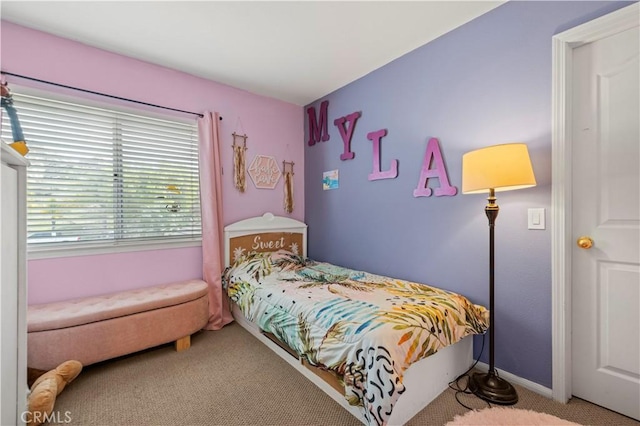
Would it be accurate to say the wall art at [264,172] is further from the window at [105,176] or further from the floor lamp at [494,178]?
the floor lamp at [494,178]

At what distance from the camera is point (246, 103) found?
302cm

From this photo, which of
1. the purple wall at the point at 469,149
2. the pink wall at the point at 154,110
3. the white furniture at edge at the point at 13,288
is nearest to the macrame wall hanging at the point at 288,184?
the pink wall at the point at 154,110

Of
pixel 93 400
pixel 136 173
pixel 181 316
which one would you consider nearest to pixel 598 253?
pixel 181 316

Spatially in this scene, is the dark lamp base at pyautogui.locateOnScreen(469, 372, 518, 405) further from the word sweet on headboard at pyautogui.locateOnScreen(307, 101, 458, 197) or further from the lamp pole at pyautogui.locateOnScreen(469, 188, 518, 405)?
the word sweet on headboard at pyautogui.locateOnScreen(307, 101, 458, 197)

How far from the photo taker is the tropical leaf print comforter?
4.17 ft

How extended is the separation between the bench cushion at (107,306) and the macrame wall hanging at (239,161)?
107cm

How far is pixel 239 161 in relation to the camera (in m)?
2.95

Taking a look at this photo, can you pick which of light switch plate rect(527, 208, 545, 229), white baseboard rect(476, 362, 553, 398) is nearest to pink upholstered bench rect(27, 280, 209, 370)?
white baseboard rect(476, 362, 553, 398)

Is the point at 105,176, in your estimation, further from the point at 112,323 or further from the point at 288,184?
the point at 288,184

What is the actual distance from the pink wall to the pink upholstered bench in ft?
0.54

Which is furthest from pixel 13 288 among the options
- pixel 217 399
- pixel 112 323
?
pixel 217 399

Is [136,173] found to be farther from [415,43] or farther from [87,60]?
[415,43]

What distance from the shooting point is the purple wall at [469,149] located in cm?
166

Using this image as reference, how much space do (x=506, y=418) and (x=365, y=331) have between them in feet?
2.93
